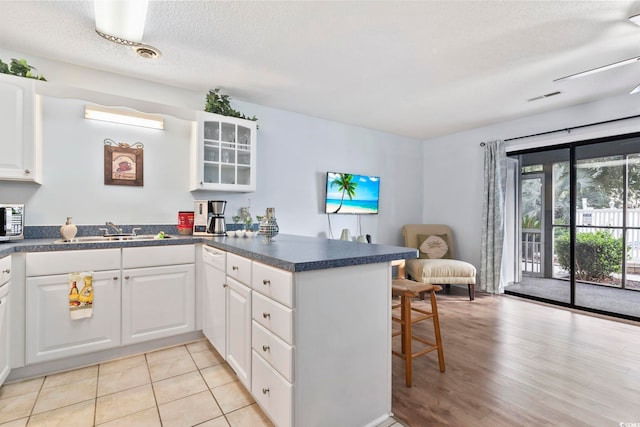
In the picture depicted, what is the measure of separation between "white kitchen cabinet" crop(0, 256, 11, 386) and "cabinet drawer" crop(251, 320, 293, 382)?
1.55 metres

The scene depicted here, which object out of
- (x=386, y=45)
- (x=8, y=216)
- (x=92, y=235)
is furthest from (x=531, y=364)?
(x=8, y=216)

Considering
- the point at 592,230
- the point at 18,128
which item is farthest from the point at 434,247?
the point at 18,128

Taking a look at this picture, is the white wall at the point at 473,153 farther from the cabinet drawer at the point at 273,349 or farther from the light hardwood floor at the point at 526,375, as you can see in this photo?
the cabinet drawer at the point at 273,349

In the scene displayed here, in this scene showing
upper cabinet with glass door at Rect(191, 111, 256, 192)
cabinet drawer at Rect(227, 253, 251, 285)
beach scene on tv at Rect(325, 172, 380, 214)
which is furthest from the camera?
beach scene on tv at Rect(325, 172, 380, 214)

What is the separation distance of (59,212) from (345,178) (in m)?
3.08

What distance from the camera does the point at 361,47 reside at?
7.76 ft

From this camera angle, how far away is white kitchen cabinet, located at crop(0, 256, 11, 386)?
185 cm

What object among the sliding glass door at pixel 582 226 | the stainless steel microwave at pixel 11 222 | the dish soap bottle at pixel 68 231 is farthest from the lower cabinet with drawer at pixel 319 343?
the sliding glass door at pixel 582 226

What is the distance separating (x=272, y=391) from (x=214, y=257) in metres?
1.12

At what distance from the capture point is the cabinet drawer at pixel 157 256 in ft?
7.72

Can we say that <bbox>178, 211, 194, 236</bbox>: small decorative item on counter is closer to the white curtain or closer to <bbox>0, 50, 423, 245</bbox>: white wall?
<bbox>0, 50, 423, 245</bbox>: white wall

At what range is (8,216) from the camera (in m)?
2.15

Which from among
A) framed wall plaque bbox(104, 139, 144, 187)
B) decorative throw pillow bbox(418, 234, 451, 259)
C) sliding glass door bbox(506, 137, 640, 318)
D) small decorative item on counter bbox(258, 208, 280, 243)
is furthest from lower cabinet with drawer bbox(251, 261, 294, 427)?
sliding glass door bbox(506, 137, 640, 318)

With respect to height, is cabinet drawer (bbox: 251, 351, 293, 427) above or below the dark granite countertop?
below
